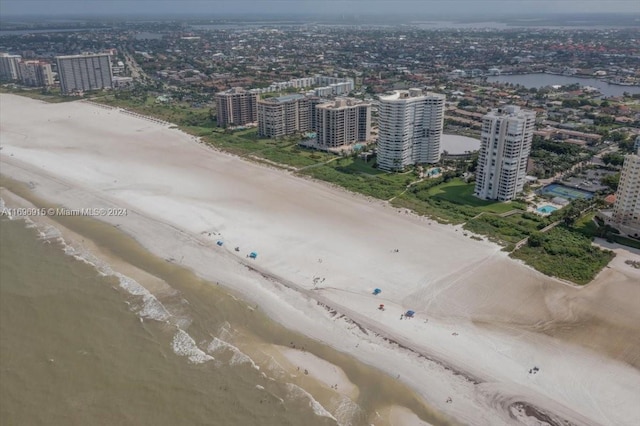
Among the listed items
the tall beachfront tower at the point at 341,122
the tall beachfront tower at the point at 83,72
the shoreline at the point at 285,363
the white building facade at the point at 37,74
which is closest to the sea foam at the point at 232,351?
the shoreline at the point at 285,363

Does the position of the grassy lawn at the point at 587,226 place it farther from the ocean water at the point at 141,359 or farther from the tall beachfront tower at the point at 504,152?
the ocean water at the point at 141,359

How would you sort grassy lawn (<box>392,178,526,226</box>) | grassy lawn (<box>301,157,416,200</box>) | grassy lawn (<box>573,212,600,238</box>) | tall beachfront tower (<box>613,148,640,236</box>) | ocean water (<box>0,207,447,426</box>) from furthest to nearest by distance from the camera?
grassy lawn (<box>301,157,416,200</box>) → grassy lawn (<box>392,178,526,226</box>) → grassy lawn (<box>573,212,600,238</box>) → tall beachfront tower (<box>613,148,640,236</box>) → ocean water (<box>0,207,447,426</box>)

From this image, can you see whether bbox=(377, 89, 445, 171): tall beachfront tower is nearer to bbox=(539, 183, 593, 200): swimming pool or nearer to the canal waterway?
bbox=(539, 183, 593, 200): swimming pool

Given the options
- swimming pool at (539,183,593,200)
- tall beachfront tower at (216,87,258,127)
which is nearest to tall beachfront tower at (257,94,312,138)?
tall beachfront tower at (216,87,258,127)

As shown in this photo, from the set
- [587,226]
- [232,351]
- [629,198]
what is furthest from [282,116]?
[232,351]

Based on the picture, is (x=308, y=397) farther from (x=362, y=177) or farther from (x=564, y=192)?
(x=564, y=192)

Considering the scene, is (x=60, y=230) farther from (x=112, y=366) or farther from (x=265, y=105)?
(x=265, y=105)

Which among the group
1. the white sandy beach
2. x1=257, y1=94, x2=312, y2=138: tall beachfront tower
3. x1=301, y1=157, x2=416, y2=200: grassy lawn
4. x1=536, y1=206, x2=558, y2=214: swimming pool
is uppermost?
x1=257, y1=94, x2=312, y2=138: tall beachfront tower
